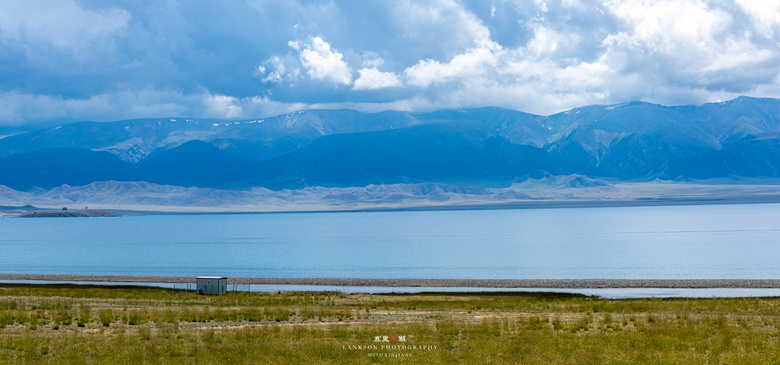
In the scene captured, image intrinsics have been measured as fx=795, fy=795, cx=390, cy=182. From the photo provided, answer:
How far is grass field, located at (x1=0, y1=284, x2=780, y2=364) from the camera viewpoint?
20.6m

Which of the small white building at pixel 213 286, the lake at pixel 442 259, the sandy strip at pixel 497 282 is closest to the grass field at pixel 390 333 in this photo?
the small white building at pixel 213 286

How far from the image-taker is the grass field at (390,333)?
20.6m

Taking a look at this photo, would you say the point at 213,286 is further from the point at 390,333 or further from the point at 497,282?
the point at 497,282

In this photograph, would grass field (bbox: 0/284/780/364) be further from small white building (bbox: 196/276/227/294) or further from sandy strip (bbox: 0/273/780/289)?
sandy strip (bbox: 0/273/780/289)

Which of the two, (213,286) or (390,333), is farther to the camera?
(213,286)

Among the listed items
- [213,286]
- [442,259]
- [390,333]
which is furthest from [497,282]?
[390,333]

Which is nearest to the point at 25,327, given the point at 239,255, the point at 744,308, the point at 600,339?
the point at 600,339

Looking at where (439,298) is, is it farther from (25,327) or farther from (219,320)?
(25,327)

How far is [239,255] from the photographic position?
118 meters

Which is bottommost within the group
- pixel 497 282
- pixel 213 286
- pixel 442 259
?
pixel 497 282

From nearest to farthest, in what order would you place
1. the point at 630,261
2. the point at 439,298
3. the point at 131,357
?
the point at 131,357
the point at 439,298
the point at 630,261

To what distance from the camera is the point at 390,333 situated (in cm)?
2539

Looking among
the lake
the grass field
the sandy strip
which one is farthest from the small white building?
the lake

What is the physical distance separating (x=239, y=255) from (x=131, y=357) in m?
98.8
